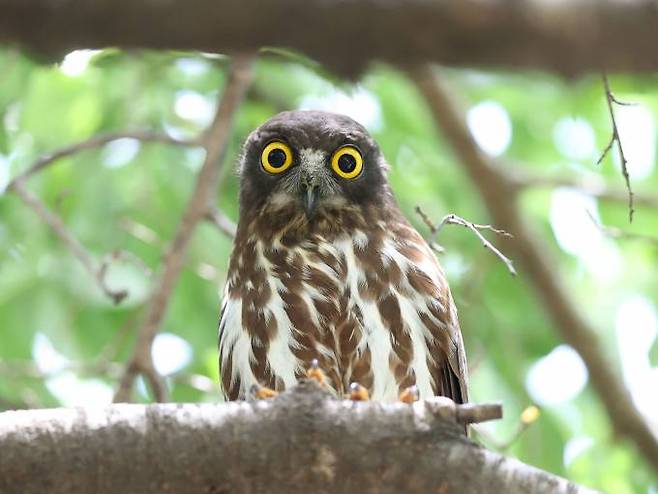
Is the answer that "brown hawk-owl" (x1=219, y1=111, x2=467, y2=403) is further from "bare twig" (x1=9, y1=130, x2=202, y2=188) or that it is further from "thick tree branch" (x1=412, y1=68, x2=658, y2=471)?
"thick tree branch" (x1=412, y1=68, x2=658, y2=471)

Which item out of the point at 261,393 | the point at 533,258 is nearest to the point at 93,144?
the point at 261,393

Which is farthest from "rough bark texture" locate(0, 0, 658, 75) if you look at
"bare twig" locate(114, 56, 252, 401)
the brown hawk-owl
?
"bare twig" locate(114, 56, 252, 401)

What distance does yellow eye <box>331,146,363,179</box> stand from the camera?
5.67 meters

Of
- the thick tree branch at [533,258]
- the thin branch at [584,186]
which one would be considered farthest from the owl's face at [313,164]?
the thin branch at [584,186]

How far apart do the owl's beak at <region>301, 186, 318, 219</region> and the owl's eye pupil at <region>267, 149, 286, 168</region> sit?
11.0 inches

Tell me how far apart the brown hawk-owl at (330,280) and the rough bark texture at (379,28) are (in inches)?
146

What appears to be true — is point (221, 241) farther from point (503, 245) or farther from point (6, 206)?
point (503, 245)

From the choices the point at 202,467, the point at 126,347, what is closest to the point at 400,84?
the point at 126,347

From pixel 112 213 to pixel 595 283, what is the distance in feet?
13.1

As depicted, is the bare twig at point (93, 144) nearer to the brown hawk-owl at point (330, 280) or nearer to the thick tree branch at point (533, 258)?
the brown hawk-owl at point (330, 280)

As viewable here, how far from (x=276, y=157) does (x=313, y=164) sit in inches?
9.6

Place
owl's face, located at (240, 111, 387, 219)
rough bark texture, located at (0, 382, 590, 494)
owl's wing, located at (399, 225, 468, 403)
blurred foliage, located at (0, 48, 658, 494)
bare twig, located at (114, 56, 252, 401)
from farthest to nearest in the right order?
blurred foliage, located at (0, 48, 658, 494), owl's face, located at (240, 111, 387, 219), bare twig, located at (114, 56, 252, 401), owl's wing, located at (399, 225, 468, 403), rough bark texture, located at (0, 382, 590, 494)

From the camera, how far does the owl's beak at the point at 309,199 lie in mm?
5395

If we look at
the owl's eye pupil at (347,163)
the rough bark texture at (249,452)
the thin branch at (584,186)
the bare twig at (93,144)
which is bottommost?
the rough bark texture at (249,452)
